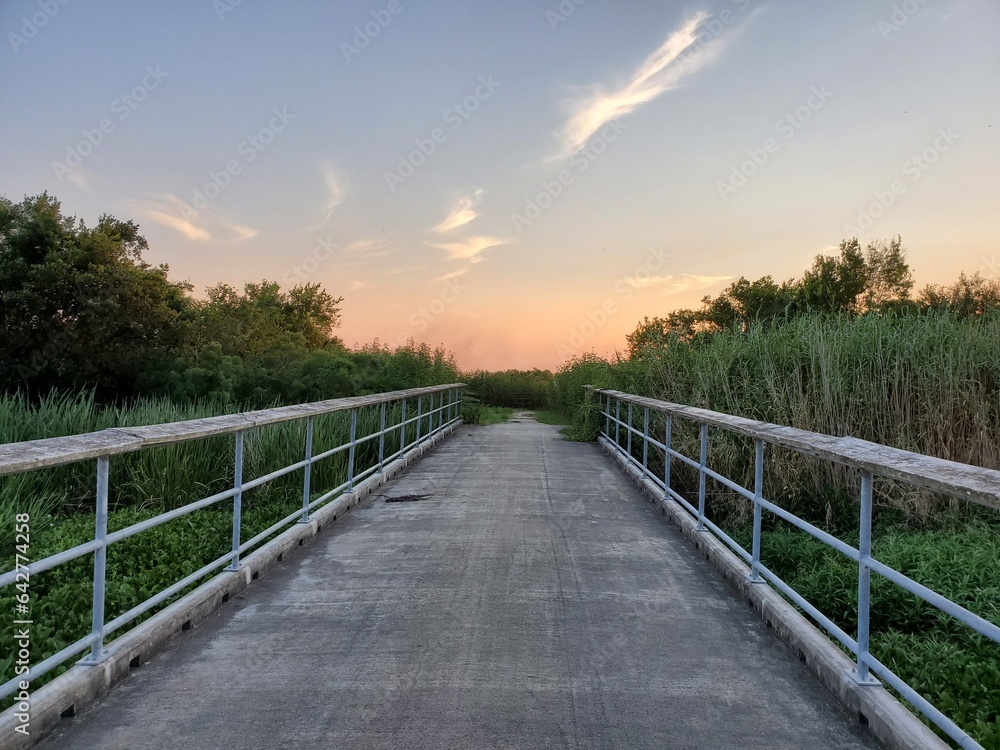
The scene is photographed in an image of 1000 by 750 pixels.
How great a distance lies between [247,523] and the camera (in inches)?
268

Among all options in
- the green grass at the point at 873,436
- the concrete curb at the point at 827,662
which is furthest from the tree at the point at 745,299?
the concrete curb at the point at 827,662

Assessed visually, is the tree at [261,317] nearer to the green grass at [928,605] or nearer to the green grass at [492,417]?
the green grass at [492,417]

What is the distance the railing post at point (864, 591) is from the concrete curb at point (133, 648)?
297 cm

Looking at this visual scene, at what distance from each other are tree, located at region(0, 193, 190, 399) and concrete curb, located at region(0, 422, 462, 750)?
21371 millimetres

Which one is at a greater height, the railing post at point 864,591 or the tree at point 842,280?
the tree at point 842,280

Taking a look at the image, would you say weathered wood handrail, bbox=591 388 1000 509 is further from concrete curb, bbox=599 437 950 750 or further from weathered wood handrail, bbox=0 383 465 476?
weathered wood handrail, bbox=0 383 465 476

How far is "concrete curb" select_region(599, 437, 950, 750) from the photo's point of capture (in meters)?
2.26

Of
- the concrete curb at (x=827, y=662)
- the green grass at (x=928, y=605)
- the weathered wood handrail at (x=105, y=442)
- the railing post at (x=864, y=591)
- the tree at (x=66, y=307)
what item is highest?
the tree at (x=66, y=307)

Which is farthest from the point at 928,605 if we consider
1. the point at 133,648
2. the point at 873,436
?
the point at 133,648

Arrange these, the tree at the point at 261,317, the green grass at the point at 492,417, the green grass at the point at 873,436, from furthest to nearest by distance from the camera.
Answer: the tree at the point at 261,317 → the green grass at the point at 492,417 → the green grass at the point at 873,436

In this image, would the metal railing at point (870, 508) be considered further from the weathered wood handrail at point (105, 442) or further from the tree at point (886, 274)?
the tree at point (886, 274)

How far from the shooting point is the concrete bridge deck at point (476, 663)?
2.37 m

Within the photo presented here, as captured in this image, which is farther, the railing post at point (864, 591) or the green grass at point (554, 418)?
the green grass at point (554, 418)


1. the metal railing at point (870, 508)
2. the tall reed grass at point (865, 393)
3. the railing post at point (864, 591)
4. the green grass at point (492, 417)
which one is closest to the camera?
the metal railing at point (870, 508)
